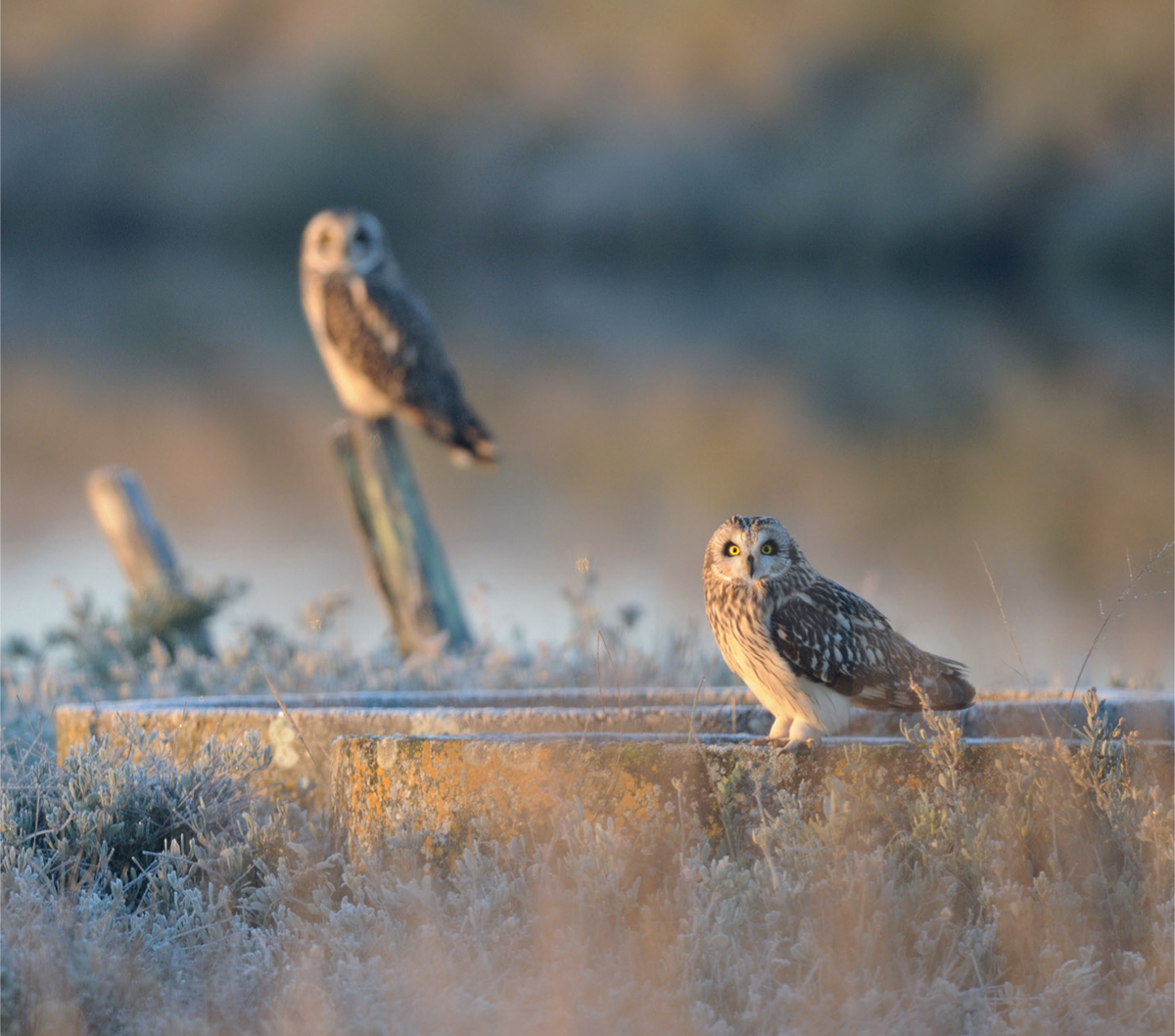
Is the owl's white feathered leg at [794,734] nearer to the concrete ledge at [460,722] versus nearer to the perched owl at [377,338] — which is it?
the concrete ledge at [460,722]

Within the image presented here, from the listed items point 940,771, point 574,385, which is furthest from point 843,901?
point 574,385

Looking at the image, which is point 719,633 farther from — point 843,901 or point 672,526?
point 672,526

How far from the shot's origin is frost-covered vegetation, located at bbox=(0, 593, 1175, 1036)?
3.08 meters

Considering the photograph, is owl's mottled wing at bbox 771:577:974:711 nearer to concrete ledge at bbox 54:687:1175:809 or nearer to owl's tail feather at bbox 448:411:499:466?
concrete ledge at bbox 54:687:1175:809

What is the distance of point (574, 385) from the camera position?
26.4 m

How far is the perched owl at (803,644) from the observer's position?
13.0 feet

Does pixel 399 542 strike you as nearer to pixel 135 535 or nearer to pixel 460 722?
pixel 135 535

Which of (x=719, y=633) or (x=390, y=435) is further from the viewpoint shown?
(x=390, y=435)

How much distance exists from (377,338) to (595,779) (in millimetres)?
5662

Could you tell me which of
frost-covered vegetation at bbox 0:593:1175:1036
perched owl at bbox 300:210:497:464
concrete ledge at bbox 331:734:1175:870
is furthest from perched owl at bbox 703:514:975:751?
perched owl at bbox 300:210:497:464

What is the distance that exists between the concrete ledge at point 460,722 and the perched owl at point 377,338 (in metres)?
3.94

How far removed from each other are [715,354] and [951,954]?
30.2 m

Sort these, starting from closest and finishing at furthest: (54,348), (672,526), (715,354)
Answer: (672,526), (715,354), (54,348)

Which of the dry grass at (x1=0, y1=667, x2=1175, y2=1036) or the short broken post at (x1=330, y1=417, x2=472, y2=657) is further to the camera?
the short broken post at (x1=330, y1=417, x2=472, y2=657)
